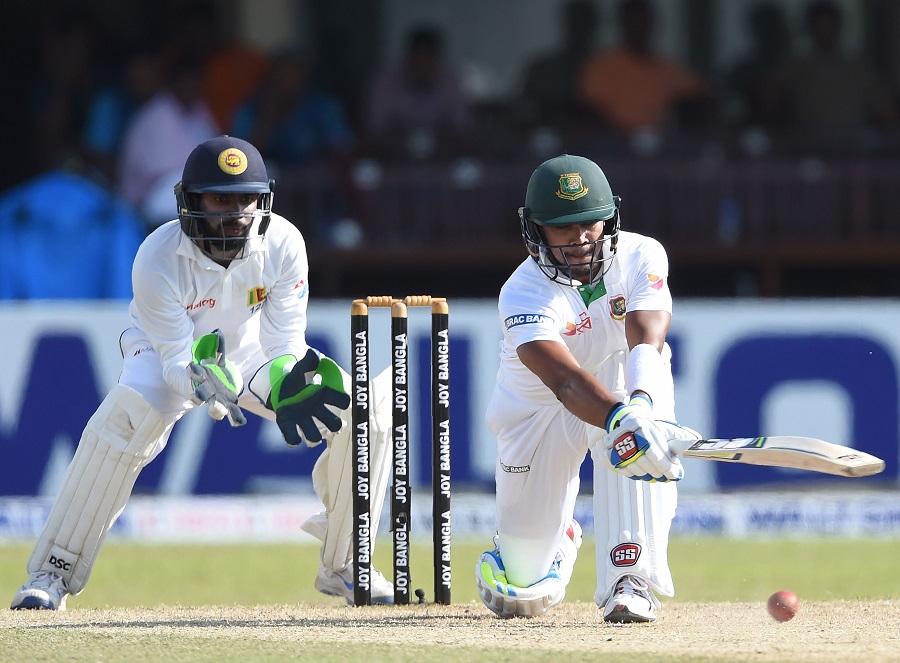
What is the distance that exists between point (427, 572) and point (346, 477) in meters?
1.69

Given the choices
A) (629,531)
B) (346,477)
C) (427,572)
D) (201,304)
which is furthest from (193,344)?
(427,572)

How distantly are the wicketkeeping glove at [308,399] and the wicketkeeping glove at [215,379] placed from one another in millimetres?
121

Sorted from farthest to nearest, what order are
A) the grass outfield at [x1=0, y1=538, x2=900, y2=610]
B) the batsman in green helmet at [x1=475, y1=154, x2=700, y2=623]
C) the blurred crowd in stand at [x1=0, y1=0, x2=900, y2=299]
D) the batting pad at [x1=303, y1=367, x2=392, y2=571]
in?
1. the blurred crowd in stand at [x1=0, y1=0, x2=900, y2=299]
2. the grass outfield at [x1=0, y1=538, x2=900, y2=610]
3. the batting pad at [x1=303, y1=367, x2=392, y2=571]
4. the batsman in green helmet at [x1=475, y1=154, x2=700, y2=623]

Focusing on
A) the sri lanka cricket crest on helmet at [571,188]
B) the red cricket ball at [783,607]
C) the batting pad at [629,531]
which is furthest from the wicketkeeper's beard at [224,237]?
the red cricket ball at [783,607]

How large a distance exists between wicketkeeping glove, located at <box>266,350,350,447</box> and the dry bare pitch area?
56cm

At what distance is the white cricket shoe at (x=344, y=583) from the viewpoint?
542 cm

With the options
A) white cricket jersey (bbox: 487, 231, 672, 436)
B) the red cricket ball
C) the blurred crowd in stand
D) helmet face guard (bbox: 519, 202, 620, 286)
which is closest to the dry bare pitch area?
the red cricket ball

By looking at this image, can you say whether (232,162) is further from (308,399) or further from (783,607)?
(783,607)

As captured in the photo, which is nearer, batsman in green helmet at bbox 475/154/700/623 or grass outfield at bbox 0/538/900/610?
batsman in green helmet at bbox 475/154/700/623

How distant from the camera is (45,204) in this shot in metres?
9.09

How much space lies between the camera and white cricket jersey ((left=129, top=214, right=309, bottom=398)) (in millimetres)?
5234

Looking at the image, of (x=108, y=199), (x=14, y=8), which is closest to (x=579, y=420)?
(x=108, y=199)

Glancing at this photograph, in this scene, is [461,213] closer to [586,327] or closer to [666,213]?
[666,213]

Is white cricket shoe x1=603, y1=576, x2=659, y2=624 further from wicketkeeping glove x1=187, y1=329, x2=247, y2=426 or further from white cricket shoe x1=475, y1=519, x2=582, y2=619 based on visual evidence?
wicketkeeping glove x1=187, y1=329, x2=247, y2=426
